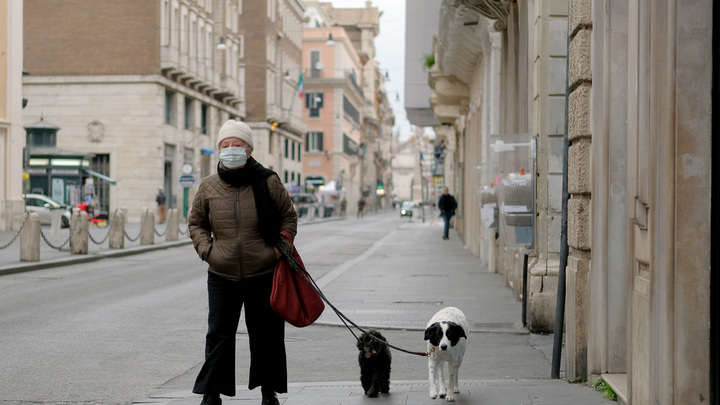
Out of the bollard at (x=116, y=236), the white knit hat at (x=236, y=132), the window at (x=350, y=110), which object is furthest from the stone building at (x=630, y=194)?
the window at (x=350, y=110)

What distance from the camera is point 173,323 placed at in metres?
12.0

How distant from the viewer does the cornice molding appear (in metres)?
16.9

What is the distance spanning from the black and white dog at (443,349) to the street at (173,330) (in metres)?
1.32

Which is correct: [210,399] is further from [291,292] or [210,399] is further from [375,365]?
[375,365]

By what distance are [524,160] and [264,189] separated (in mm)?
6386

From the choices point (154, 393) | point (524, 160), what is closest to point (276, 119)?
point (524, 160)

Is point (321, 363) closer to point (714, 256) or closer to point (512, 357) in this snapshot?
point (512, 357)

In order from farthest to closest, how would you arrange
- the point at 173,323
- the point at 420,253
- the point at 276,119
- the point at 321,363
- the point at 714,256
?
the point at 276,119 < the point at 420,253 < the point at 173,323 < the point at 321,363 < the point at 714,256

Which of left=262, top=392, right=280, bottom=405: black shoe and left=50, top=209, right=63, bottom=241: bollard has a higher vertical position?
left=50, top=209, right=63, bottom=241: bollard

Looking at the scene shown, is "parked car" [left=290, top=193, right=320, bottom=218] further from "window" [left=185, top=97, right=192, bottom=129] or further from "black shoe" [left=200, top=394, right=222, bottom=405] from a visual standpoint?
"black shoe" [left=200, top=394, right=222, bottom=405]

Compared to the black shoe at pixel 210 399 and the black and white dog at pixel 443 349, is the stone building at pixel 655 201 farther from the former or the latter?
the black shoe at pixel 210 399

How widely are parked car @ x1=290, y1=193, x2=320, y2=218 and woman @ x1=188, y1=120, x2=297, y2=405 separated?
60.5 meters

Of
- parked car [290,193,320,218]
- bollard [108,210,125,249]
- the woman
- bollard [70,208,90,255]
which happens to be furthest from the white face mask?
parked car [290,193,320,218]

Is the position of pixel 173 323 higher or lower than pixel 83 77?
lower
